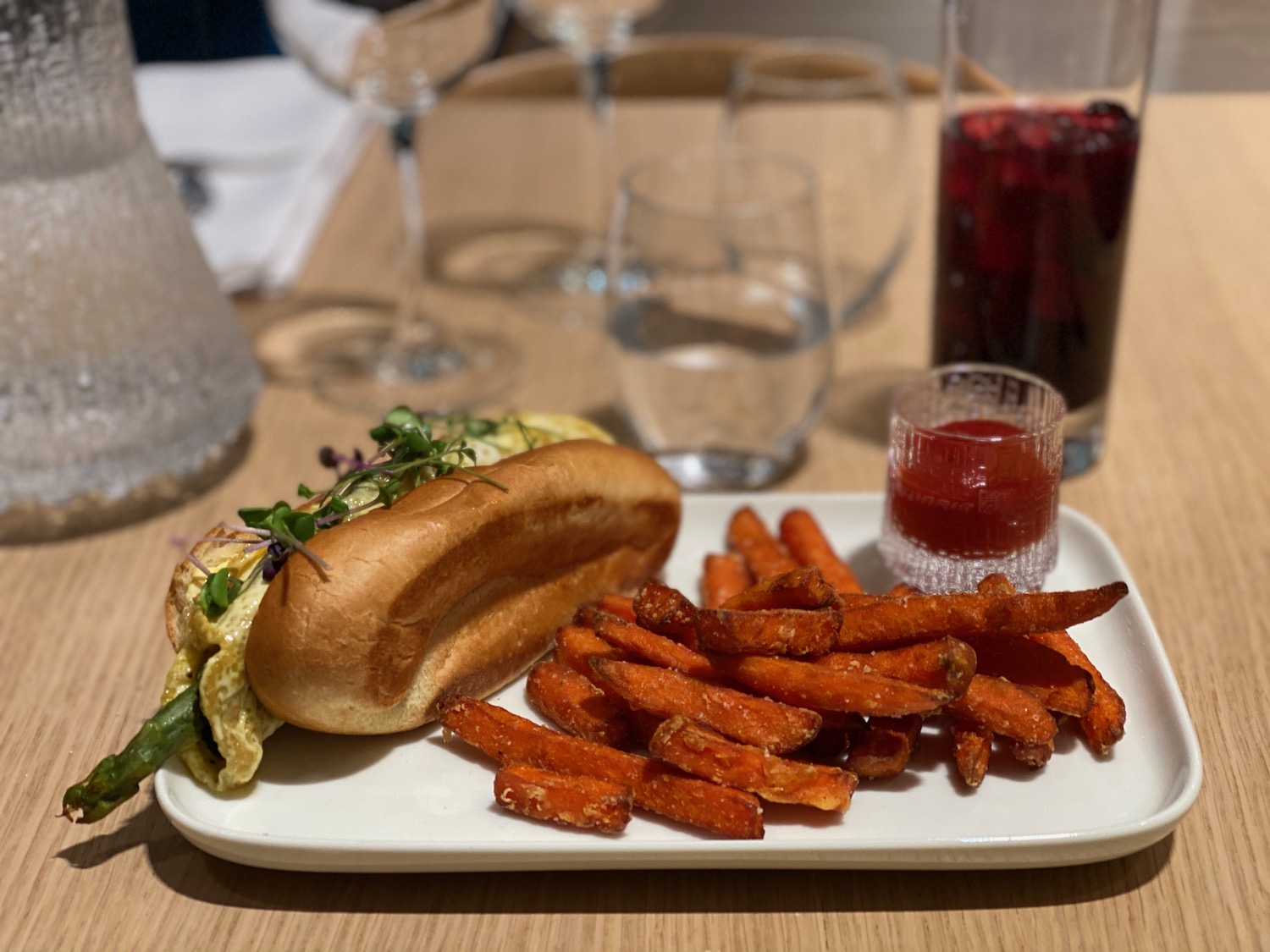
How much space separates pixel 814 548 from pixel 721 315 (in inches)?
12.2

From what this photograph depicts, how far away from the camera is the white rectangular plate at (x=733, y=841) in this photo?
898mm

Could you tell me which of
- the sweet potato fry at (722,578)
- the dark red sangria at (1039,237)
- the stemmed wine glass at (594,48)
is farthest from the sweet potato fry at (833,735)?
the stemmed wine glass at (594,48)

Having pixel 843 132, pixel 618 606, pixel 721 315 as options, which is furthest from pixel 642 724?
pixel 843 132

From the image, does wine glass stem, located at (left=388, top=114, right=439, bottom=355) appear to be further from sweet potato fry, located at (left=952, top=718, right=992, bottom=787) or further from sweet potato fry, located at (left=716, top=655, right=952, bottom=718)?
sweet potato fry, located at (left=952, top=718, right=992, bottom=787)

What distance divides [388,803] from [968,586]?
53 cm

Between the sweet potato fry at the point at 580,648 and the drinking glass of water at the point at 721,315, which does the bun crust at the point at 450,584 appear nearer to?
the sweet potato fry at the point at 580,648

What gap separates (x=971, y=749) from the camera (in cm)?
96

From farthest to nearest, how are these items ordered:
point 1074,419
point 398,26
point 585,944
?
point 398,26
point 1074,419
point 585,944

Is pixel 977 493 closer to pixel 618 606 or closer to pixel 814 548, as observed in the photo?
pixel 814 548

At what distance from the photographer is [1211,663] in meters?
1.19

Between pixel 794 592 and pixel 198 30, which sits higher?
pixel 794 592

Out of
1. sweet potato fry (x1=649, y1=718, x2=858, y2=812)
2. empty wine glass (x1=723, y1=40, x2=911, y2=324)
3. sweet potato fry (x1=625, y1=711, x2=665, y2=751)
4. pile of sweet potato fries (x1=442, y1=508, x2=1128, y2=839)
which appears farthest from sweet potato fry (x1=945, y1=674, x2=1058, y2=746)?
empty wine glass (x1=723, y1=40, x2=911, y2=324)

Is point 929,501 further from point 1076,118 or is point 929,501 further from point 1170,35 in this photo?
point 1170,35

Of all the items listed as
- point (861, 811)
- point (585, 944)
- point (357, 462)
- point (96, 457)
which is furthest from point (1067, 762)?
point (96, 457)
